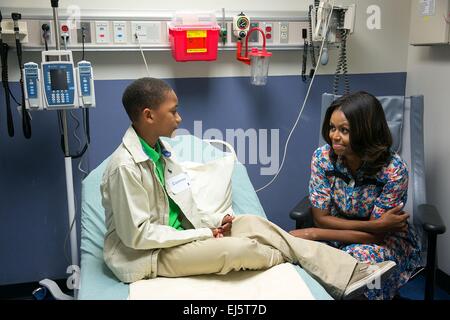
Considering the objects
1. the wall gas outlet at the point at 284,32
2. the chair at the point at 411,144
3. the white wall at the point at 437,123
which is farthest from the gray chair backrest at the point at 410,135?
the wall gas outlet at the point at 284,32

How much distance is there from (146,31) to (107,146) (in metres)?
0.64

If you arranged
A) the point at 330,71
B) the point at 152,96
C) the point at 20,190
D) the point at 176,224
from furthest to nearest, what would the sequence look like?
1. the point at 330,71
2. the point at 20,190
3. the point at 176,224
4. the point at 152,96

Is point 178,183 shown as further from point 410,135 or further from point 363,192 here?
point 410,135

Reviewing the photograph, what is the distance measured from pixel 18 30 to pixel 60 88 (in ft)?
1.22

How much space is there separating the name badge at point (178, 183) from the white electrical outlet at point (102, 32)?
3.00ft

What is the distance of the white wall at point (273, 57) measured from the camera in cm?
240

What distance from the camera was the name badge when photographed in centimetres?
182

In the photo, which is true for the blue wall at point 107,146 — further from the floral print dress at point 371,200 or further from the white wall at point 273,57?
the floral print dress at point 371,200

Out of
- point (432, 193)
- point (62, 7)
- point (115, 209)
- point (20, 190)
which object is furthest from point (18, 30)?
point (432, 193)

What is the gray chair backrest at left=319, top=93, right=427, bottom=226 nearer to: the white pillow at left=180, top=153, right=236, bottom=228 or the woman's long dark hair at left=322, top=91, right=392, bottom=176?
the woman's long dark hair at left=322, top=91, right=392, bottom=176

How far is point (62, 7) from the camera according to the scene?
2314 millimetres

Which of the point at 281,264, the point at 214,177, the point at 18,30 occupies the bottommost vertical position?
the point at 281,264

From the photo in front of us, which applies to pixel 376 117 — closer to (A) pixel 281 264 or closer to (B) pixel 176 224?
(A) pixel 281 264

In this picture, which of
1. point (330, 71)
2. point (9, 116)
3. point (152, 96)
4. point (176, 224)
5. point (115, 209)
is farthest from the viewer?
point (330, 71)
